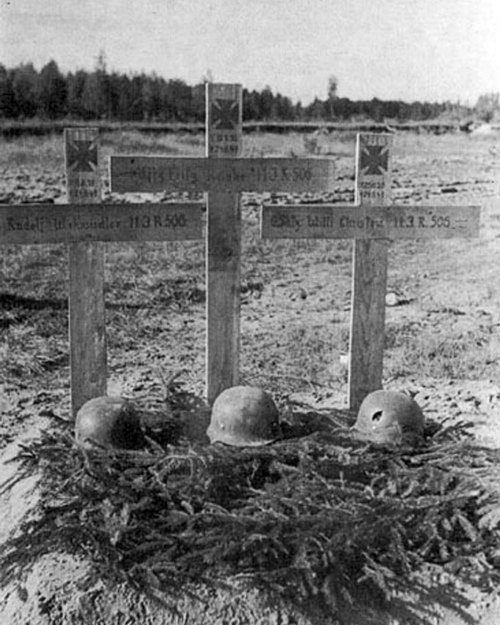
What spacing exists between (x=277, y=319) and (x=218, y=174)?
4615mm

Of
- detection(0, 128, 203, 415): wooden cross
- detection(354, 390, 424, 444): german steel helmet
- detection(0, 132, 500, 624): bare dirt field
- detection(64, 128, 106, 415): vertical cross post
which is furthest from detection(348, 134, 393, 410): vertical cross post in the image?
detection(64, 128, 106, 415): vertical cross post

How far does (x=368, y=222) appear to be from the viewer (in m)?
6.45

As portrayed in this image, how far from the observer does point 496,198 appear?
59.1 ft

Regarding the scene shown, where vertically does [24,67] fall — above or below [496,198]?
above

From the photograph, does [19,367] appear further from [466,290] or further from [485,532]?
[466,290]

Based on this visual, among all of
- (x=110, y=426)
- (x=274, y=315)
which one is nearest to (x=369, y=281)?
(x=110, y=426)

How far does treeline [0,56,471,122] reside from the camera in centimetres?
2000

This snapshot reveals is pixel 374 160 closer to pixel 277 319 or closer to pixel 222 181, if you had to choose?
pixel 222 181

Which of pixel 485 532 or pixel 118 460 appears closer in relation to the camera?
pixel 485 532

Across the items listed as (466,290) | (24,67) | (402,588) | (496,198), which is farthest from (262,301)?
(24,67)

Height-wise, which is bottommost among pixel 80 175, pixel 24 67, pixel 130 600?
pixel 130 600

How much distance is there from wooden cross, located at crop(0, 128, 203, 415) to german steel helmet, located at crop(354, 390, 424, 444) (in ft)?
5.62

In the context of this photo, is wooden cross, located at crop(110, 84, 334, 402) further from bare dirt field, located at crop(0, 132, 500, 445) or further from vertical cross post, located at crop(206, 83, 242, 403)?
bare dirt field, located at crop(0, 132, 500, 445)

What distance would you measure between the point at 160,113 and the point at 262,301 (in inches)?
527
